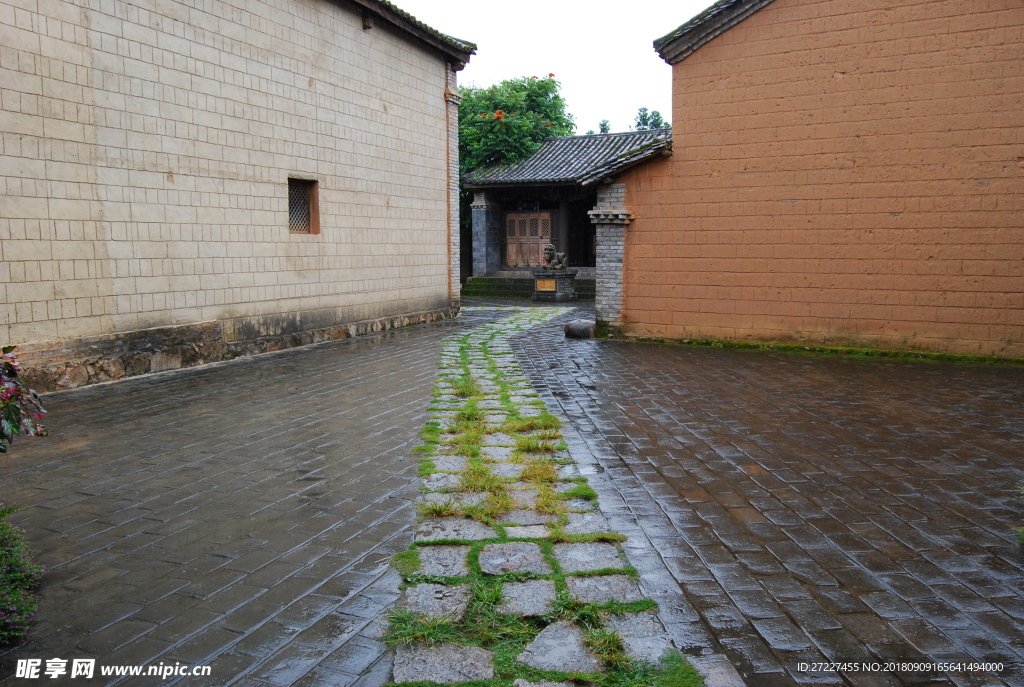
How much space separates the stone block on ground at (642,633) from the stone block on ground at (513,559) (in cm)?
51

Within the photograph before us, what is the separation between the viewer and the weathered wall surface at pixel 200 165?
23.4 feet

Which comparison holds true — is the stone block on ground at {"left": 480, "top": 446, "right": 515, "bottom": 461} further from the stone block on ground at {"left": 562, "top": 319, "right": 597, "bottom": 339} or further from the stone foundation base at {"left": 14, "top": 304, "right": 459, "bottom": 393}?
the stone block on ground at {"left": 562, "top": 319, "right": 597, "bottom": 339}

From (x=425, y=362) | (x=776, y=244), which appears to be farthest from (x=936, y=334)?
(x=425, y=362)

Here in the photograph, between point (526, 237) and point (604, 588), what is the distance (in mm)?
21601

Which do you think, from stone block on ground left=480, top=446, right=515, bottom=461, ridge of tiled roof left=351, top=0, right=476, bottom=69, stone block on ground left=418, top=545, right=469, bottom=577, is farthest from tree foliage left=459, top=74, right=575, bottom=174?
stone block on ground left=418, top=545, right=469, bottom=577

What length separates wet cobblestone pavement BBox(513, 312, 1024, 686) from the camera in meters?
2.67

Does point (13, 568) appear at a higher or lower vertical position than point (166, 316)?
lower

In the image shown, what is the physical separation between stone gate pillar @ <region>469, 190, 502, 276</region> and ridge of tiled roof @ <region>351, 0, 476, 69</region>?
811 centimetres

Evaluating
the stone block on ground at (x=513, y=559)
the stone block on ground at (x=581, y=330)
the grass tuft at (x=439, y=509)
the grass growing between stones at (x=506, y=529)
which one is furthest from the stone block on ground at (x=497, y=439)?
the stone block on ground at (x=581, y=330)

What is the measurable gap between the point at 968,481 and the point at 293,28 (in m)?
10.5

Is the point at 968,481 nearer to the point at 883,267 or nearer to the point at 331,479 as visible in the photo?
the point at 331,479

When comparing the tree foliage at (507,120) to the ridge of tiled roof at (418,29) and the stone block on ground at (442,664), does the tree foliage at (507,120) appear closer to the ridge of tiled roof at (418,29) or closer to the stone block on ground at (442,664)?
the ridge of tiled roof at (418,29)

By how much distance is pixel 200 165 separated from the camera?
9117mm

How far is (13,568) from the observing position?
299 centimetres
